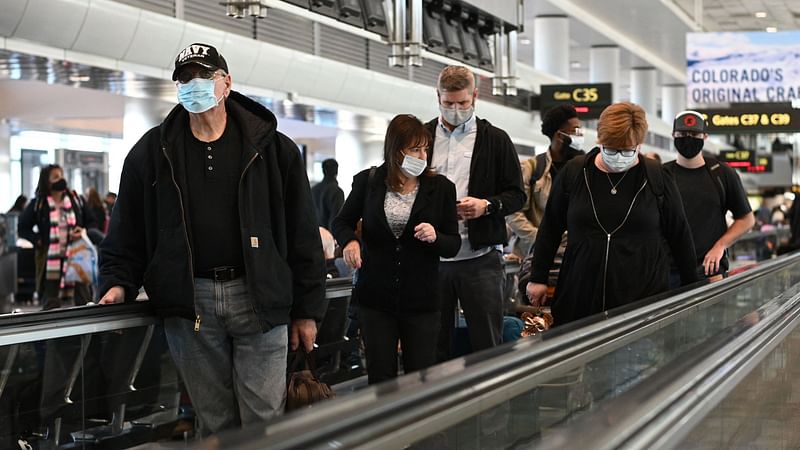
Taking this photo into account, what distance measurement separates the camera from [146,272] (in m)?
3.93

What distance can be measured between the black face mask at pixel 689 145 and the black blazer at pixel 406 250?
7.79ft

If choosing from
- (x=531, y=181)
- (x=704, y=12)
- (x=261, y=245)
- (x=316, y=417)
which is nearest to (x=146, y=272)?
(x=261, y=245)


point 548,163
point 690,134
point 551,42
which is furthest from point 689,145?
point 551,42

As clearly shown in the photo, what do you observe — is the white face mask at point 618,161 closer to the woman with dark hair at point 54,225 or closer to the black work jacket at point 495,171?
the black work jacket at point 495,171

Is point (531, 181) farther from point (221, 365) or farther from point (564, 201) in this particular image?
point (221, 365)

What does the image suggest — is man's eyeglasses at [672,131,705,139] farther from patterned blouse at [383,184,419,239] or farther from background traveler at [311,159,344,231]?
background traveler at [311,159,344,231]

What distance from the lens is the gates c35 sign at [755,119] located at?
21531 millimetres

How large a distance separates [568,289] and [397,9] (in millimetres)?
5002

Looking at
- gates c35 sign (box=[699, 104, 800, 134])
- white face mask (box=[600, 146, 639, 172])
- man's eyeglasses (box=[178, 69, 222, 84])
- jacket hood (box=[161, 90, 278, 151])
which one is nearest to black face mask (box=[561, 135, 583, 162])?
white face mask (box=[600, 146, 639, 172])

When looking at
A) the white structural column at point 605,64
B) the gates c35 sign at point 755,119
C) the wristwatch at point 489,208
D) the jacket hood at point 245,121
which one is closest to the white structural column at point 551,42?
the white structural column at point 605,64

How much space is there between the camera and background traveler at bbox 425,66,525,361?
18.4 ft

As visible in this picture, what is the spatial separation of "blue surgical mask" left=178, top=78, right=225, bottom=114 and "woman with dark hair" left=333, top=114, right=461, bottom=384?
1.28 meters

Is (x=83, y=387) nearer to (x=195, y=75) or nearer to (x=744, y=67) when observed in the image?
(x=195, y=75)

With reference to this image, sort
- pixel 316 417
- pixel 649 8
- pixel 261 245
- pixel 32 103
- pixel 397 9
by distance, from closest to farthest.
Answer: pixel 316 417
pixel 261 245
pixel 397 9
pixel 32 103
pixel 649 8
